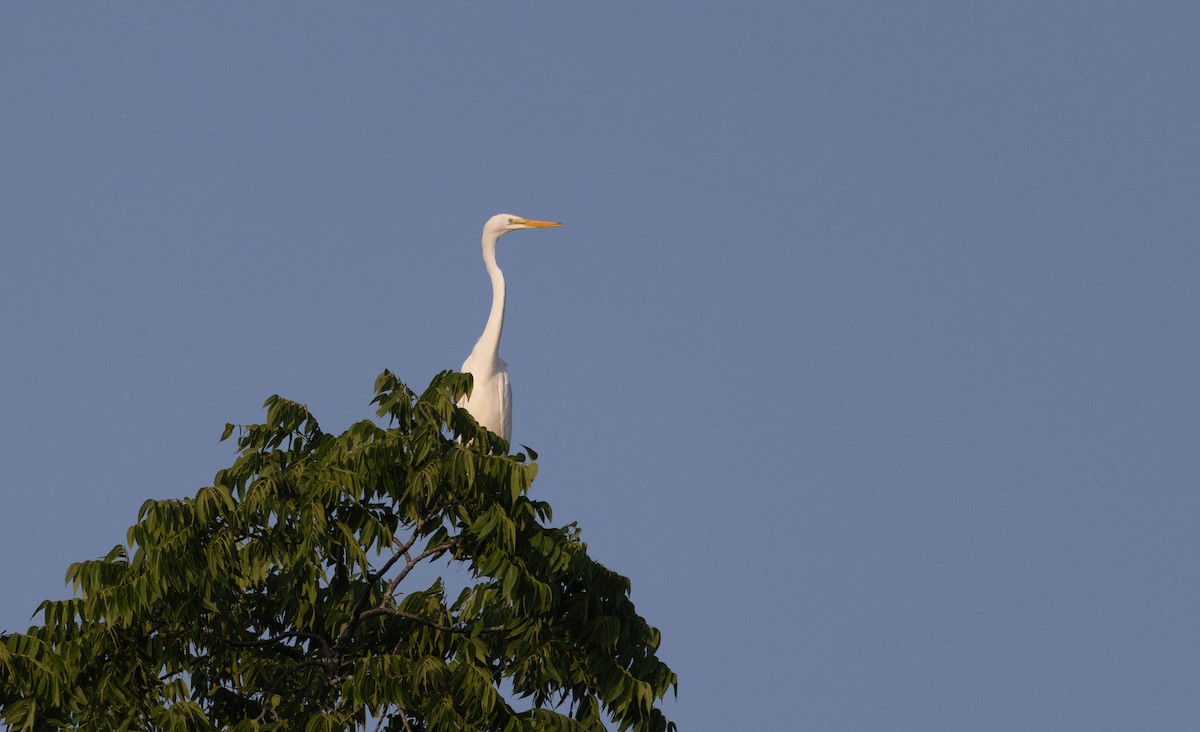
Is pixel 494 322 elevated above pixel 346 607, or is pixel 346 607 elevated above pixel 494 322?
pixel 494 322

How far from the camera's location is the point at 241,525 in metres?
9.83

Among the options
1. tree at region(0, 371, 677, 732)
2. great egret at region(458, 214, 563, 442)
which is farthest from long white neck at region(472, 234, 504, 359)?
tree at region(0, 371, 677, 732)

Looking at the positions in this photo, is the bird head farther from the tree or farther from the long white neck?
the tree

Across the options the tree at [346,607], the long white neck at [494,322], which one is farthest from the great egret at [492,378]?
the tree at [346,607]

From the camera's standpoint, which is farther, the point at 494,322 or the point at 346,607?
the point at 494,322

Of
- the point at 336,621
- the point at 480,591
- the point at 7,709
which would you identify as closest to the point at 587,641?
the point at 480,591

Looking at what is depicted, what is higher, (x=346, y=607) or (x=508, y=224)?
(x=508, y=224)

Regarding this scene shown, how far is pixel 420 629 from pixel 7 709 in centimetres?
240

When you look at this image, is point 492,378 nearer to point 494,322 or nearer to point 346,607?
point 494,322

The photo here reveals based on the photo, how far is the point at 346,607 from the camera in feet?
34.9

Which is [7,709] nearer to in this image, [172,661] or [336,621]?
[172,661]

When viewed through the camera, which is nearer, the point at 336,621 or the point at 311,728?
the point at 311,728

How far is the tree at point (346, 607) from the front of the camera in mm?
9422

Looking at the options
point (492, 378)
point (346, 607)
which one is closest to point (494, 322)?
point (492, 378)
